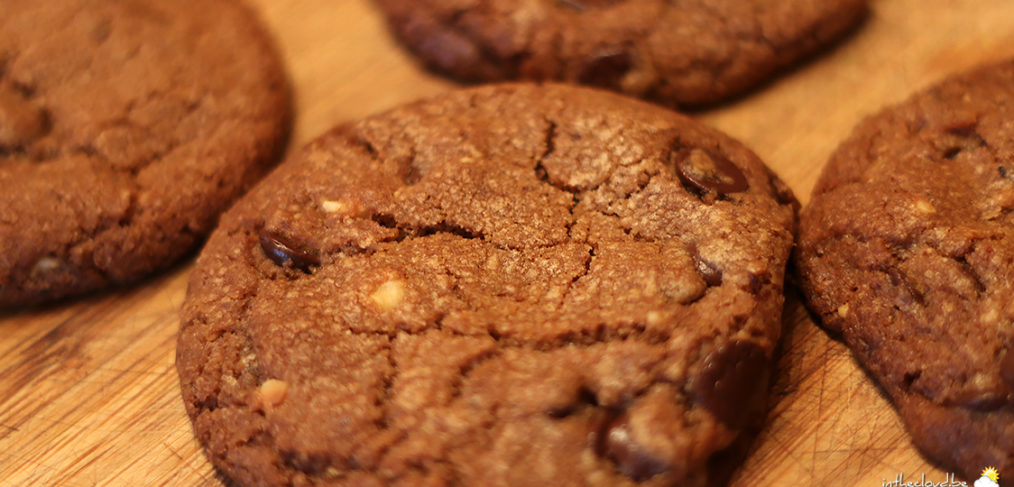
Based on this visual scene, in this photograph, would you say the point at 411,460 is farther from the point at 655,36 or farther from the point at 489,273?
the point at 655,36

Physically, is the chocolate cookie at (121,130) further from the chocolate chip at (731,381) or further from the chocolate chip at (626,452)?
the chocolate chip at (731,381)

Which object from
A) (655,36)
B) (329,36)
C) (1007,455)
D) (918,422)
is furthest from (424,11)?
(1007,455)

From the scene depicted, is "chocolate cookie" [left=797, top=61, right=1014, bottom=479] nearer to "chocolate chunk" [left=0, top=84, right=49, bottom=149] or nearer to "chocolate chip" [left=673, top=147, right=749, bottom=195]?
"chocolate chip" [left=673, top=147, right=749, bottom=195]

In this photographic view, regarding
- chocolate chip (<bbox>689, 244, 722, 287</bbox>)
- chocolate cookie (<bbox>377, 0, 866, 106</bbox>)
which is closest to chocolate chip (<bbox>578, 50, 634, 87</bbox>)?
chocolate cookie (<bbox>377, 0, 866, 106</bbox>)

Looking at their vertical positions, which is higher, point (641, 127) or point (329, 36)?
point (641, 127)

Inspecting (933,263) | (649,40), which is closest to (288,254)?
(649,40)

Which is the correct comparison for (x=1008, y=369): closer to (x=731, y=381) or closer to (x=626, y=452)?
(x=731, y=381)
